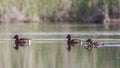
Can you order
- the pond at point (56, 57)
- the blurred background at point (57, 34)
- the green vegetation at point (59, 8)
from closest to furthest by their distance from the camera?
1. the pond at point (56, 57)
2. the blurred background at point (57, 34)
3. the green vegetation at point (59, 8)

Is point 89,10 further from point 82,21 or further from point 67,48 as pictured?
point 67,48

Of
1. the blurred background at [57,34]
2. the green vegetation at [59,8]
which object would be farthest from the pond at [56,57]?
the green vegetation at [59,8]

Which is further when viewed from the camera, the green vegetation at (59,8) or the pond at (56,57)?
the green vegetation at (59,8)

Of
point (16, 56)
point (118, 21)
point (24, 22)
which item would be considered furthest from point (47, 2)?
point (16, 56)

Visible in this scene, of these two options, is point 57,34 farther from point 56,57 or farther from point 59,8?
point 59,8

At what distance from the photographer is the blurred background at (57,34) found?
25531 millimetres

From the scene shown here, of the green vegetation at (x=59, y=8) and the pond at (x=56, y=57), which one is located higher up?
the green vegetation at (x=59, y=8)

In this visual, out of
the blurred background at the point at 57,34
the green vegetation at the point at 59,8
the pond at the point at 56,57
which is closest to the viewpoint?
the pond at the point at 56,57

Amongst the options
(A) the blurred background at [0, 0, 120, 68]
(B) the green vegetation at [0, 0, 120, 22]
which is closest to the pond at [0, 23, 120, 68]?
(A) the blurred background at [0, 0, 120, 68]

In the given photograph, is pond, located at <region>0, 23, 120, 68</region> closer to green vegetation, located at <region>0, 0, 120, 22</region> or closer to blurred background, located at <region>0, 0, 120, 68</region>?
blurred background, located at <region>0, 0, 120, 68</region>

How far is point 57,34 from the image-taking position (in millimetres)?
44156

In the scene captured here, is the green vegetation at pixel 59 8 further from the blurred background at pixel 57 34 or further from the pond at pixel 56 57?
the pond at pixel 56 57

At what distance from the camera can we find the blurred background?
25531 mm

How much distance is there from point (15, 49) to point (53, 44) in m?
3.78
